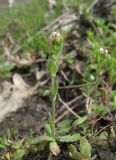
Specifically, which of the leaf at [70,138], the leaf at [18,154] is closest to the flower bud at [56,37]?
the leaf at [70,138]

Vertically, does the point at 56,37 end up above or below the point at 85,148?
above

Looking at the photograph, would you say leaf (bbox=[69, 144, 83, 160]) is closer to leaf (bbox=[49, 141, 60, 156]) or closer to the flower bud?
leaf (bbox=[49, 141, 60, 156])

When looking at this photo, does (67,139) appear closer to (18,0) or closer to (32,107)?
(32,107)

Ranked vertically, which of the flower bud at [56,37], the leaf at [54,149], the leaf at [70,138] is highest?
the flower bud at [56,37]

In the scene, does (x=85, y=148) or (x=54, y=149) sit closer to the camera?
(x=85, y=148)

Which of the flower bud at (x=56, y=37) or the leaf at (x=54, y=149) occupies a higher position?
the flower bud at (x=56, y=37)

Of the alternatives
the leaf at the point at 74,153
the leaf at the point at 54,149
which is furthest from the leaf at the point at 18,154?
the leaf at the point at 74,153

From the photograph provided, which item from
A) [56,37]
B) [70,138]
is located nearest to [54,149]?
[70,138]

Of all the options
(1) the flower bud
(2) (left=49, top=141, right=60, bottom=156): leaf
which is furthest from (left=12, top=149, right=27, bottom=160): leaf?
(1) the flower bud

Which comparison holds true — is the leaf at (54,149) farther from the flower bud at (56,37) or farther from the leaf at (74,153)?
the flower bud at (56,37)

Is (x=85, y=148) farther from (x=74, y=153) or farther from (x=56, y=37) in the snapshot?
(x=56, y=37)

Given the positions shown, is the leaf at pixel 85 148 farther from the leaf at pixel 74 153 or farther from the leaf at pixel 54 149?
the leaf at pixel 54 149

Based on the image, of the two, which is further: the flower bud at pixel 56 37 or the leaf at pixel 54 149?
the leaf at pixel 54 149
